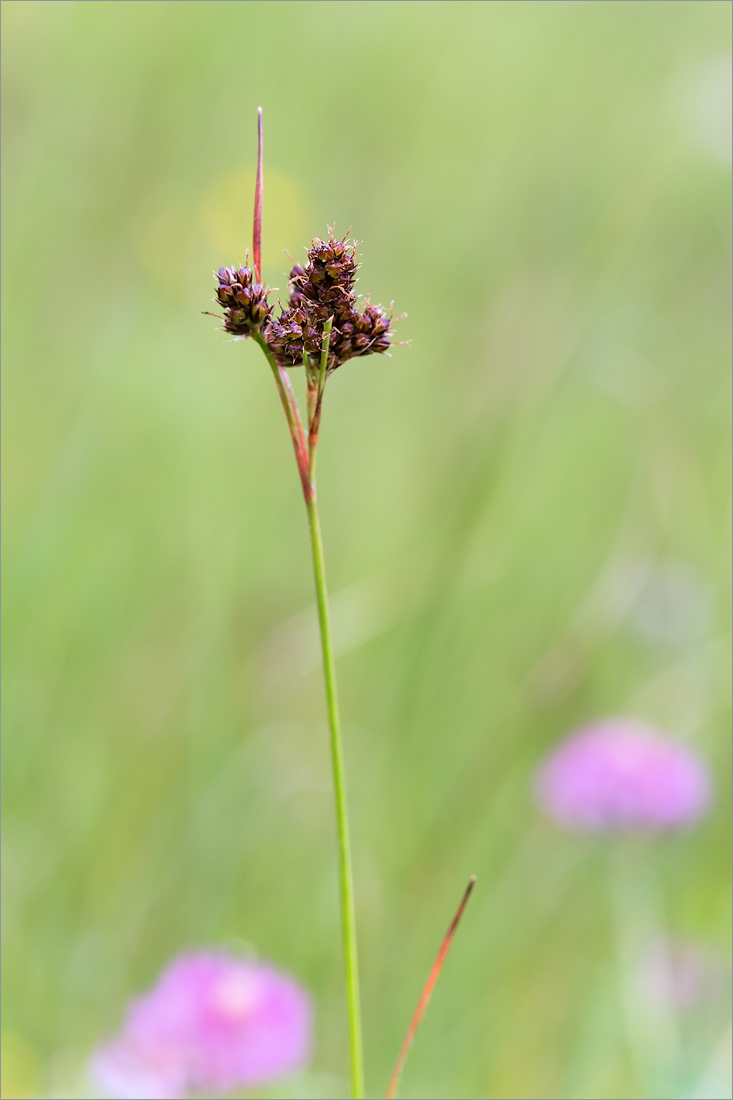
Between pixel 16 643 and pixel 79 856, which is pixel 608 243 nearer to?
pixel 16 643

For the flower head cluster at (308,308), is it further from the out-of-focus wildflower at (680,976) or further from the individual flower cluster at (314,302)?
the out-of-focus wildflower at (680,976)

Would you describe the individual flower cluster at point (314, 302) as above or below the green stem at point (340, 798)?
above

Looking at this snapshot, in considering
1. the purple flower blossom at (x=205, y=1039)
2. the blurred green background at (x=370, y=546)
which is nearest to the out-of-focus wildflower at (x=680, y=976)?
the blurred green background at (x=370, y=546)

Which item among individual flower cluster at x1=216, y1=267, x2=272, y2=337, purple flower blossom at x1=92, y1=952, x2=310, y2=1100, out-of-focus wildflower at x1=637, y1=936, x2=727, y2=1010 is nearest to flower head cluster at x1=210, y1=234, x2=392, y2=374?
individual flower cluster at x1=216, y1=267, x2=272, y2=337

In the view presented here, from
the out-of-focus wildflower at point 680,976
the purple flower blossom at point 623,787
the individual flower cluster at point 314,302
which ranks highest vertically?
the purple flower blossom at point 623,787

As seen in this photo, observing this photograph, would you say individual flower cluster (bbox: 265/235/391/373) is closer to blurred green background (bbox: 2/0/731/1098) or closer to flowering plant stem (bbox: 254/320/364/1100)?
flowering plant stem (bbox: 254/320/364/1100)

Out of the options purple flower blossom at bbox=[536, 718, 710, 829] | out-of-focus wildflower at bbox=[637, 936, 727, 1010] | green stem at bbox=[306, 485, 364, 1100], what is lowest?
green stem at bbox=[306, 485, 364, 1100]
